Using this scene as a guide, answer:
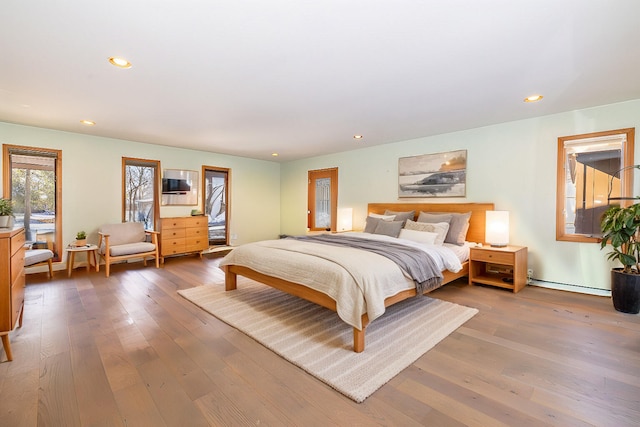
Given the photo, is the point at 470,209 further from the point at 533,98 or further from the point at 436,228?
the point at 533,98

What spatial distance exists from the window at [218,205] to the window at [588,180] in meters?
6.17

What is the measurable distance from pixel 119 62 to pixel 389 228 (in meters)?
3.77

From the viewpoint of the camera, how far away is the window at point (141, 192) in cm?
544

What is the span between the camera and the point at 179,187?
5906 millimetres

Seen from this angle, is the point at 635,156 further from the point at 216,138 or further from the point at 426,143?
the point at 216,138

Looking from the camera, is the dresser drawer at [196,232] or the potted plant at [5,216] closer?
the potted plant at [5,216]

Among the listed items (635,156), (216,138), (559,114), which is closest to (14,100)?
(216,138)

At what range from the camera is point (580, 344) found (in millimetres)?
2301

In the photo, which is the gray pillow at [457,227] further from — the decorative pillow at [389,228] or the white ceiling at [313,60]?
the white ceiling at [313,60]

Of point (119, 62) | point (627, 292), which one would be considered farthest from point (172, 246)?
point (627, 292)

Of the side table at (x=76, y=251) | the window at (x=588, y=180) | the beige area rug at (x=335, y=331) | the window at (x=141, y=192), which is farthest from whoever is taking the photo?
the window at (x=141, y=192)

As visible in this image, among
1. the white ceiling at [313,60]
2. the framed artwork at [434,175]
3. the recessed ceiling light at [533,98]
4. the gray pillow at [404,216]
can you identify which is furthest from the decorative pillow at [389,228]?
the recessed ceiling light at [533,98]

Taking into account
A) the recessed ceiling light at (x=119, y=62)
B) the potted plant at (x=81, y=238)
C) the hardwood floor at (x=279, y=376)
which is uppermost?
the recessed ceiling light at (x=119, y=62)

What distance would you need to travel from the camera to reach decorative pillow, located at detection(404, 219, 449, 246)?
13.0 ft
